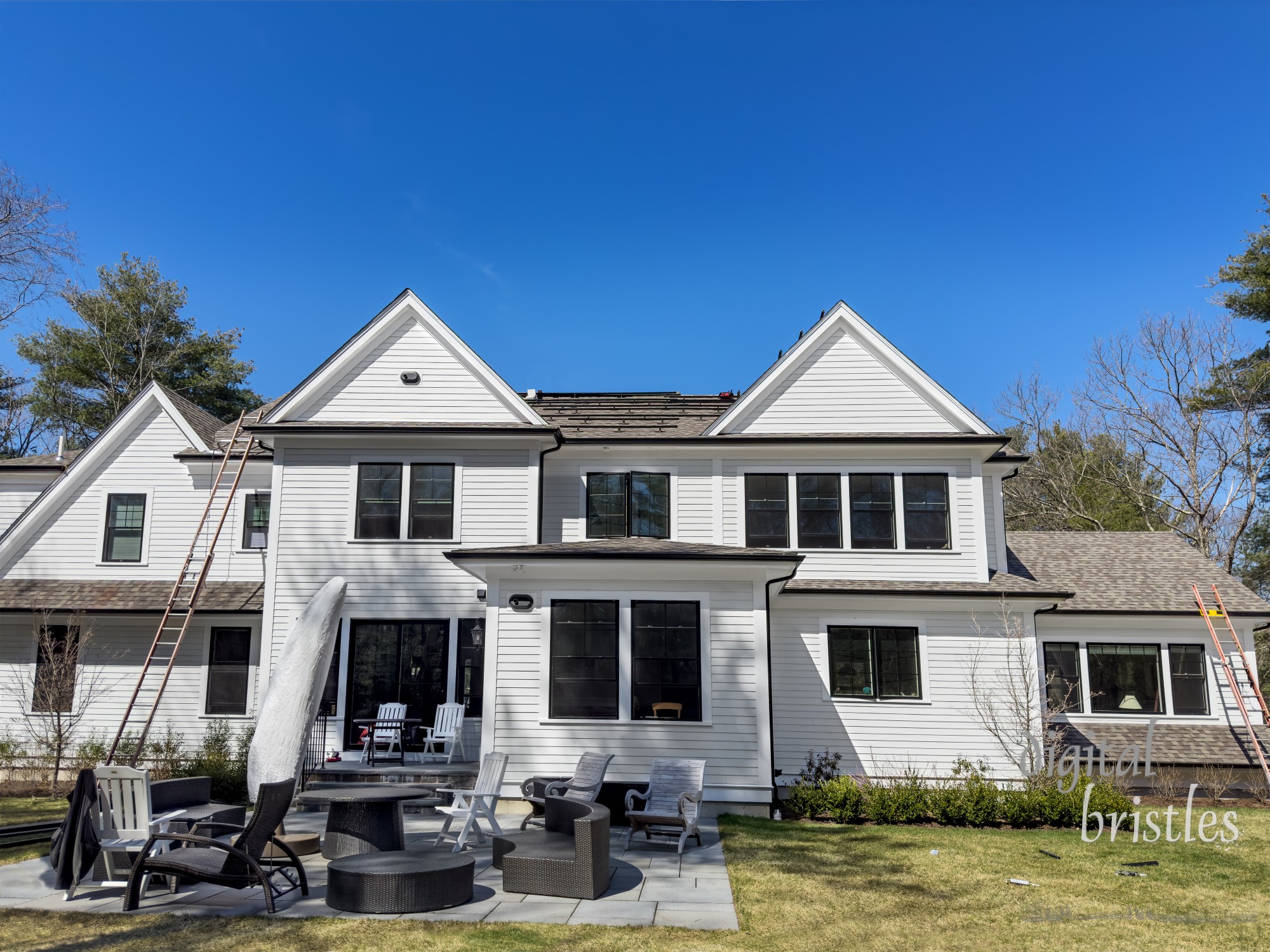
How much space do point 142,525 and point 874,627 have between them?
49.3ft

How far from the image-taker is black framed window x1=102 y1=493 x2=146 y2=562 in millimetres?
18328

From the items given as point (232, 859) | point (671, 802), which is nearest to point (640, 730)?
point (671, 802)

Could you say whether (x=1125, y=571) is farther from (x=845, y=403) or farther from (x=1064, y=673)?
(x=845, y=403)

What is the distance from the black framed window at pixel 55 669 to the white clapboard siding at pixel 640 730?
30.0 ft

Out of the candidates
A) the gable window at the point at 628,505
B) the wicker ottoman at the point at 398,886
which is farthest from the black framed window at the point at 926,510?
the wicker ottoman at the point at 398,886

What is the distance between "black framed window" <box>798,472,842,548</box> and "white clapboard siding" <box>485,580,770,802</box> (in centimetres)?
360

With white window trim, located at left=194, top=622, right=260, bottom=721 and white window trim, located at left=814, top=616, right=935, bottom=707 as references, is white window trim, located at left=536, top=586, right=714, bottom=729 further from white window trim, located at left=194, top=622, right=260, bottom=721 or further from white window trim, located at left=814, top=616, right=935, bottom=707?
white window trim, located at left=194, top=622, right=260, bottom=721

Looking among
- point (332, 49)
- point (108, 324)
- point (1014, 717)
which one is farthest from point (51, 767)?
point (108, 324)

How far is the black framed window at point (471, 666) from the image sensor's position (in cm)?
1556

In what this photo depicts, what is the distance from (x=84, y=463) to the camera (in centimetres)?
1856

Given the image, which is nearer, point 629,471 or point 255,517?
point 629,471

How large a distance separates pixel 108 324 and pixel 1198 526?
41.3 meters

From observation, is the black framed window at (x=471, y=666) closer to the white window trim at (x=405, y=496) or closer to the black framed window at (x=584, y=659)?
the white window trim at (x=405, y=496)

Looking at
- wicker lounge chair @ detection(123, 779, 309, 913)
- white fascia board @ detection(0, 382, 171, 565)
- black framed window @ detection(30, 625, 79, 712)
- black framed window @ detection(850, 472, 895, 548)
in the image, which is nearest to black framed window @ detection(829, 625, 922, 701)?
black framed window @ detection(850, 472, 895, 548)
